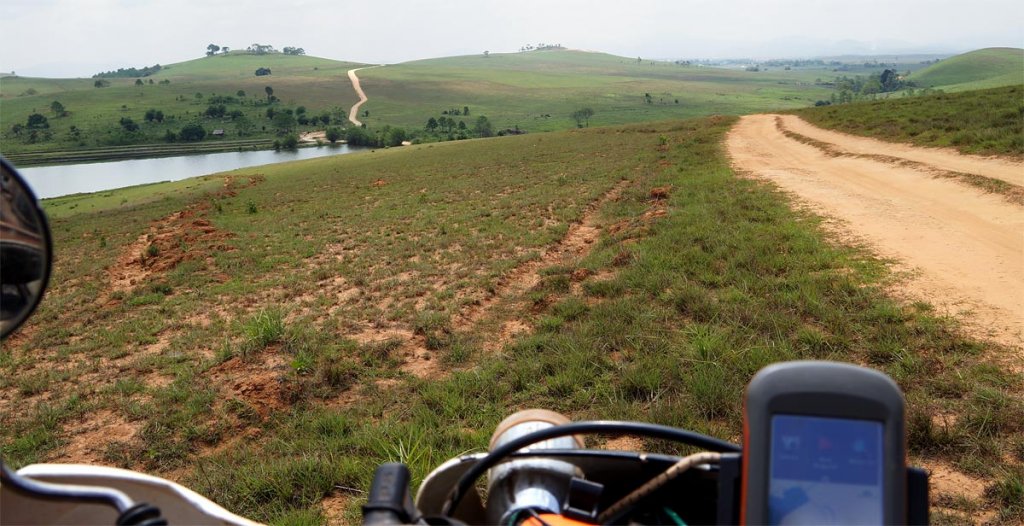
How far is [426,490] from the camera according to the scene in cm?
169

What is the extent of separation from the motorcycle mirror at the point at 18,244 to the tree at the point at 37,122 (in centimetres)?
14423

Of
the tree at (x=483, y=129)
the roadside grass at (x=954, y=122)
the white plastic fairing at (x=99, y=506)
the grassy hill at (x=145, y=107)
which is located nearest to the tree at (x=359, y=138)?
the tree at (x=483, y=129)

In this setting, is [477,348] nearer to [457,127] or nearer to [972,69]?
[457,127]

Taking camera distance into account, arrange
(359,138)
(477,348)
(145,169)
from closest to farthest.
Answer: (477,348)
(145,169)
(359,138)

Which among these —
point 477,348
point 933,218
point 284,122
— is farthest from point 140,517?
point 284,122

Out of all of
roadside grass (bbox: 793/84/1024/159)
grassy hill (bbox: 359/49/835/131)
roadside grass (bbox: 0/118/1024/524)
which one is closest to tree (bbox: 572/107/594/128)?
grassy hill (bbox: 359/49/835/131)

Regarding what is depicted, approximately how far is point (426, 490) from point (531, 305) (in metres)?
5.85

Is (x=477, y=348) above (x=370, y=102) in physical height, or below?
below

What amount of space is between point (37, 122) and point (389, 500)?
14627 centimetres

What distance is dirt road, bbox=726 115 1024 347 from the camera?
18.3 feet

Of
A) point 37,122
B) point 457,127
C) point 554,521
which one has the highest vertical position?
point 37,122

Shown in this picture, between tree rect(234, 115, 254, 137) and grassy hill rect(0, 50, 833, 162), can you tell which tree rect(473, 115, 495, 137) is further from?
tree rect(234, 115, 254, 137)

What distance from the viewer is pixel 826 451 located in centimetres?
109

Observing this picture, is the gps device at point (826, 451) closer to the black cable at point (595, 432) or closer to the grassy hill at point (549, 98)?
the black cable at point (595, 432)
